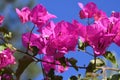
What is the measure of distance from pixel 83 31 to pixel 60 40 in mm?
63

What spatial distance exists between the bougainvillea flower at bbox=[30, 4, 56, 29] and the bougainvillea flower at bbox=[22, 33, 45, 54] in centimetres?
4

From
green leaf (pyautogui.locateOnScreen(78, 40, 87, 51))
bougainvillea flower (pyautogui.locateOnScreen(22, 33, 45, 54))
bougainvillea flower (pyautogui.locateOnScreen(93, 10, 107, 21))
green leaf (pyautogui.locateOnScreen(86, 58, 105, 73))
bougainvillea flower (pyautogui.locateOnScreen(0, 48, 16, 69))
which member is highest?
bougainvillea flower (pyautogui.locateOnScreen(93, 10, 107, 21))

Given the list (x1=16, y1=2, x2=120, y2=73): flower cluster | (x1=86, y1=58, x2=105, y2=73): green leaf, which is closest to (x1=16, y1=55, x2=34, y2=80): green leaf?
(x1=16, y1=2, x2=120, y2=73): flower cluster

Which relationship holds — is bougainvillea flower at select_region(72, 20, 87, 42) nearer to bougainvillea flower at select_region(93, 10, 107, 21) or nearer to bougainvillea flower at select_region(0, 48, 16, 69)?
bougainvillea flower at select_region(93, 10, 107, 21)

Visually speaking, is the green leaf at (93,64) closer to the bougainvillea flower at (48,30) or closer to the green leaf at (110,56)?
the green leaf at (110,56)

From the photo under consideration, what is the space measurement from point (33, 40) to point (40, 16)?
0.08 m

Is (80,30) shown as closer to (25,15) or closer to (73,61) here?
(73,61)

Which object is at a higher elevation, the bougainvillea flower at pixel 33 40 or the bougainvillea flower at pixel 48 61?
the bougainvillea flower at pixel 33 40

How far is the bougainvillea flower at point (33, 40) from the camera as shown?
1.19 metres

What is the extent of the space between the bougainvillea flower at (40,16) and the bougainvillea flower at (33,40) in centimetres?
4

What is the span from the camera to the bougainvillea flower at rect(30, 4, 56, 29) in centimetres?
124

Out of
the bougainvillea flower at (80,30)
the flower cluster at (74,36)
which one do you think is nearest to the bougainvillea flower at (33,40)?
the flower cluster at (74,36)

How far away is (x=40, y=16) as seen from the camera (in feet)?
4.12

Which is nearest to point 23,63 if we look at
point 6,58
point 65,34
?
point 6,58
